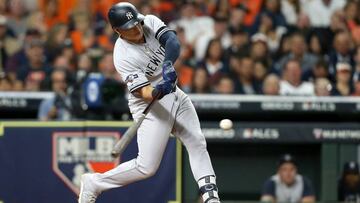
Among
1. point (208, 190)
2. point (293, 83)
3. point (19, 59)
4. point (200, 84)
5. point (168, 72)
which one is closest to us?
point (168, 72)

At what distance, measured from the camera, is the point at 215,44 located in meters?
12.3

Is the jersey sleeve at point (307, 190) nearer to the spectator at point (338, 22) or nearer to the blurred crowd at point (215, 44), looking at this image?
the blurred crowd at point (215, 44)

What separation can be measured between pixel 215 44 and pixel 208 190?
480cm

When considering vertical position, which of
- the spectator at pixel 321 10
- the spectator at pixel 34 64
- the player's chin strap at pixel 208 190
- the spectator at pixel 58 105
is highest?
the spectator at pixel 321 10

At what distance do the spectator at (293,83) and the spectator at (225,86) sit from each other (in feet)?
1.95

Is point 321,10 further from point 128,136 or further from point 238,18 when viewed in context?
point 128,136

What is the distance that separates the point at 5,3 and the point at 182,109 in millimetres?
6257

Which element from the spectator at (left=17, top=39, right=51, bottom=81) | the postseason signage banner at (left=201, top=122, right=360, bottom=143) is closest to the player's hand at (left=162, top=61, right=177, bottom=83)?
the postseason signage banner at (left=201, top=122, right=360, bottom=143)

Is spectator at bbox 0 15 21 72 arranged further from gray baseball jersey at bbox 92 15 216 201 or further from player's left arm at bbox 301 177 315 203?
gray baseball jersey at bbox 92 15 216 201

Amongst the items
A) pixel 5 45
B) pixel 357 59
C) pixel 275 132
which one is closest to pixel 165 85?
pixel 275 132

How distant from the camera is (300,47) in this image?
12.4m

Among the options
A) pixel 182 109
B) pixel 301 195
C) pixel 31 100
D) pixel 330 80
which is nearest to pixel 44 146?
pixel 182 109

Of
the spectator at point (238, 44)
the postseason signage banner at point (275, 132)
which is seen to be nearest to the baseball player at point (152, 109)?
the postseason signage banner at point (275, 132)

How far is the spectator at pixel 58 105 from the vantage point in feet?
35.2
